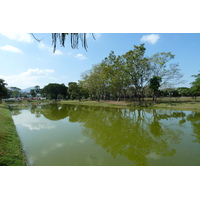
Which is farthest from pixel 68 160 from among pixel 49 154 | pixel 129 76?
pixel 129 76

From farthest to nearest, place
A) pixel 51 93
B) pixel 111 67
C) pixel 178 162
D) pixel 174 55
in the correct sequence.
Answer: pixel 51 93 < pixel 111 67 < pixel 174 55 < pixel 178 162

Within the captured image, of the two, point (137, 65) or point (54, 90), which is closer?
point (137, 65)

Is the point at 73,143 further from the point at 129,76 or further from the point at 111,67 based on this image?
the point at 111,67

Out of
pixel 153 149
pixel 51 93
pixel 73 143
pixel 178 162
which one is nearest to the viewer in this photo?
pixel 178 162

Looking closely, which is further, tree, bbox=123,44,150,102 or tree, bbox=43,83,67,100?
tree, bbox=43,83,67,100

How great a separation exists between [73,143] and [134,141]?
360 cm

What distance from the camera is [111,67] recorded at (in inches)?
1230

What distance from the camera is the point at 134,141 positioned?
7.19 m

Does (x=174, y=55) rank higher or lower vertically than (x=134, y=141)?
higher

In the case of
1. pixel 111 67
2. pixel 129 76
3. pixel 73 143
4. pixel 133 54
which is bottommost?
pixel 73 143

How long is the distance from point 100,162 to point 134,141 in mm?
3108

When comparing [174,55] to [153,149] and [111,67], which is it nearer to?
[111,67]

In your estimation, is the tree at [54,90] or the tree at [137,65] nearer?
the tree at [137,65]

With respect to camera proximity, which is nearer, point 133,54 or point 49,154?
point 49,154
